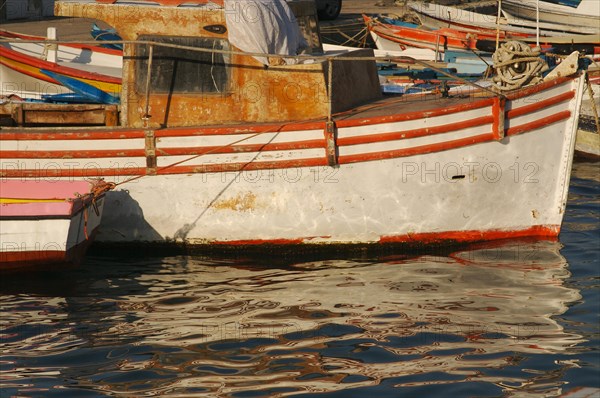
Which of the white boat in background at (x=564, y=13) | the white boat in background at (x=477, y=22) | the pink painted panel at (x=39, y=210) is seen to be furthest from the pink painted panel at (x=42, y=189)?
the white boat in background at (x=564, y=13)

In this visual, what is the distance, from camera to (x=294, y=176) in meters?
11.7

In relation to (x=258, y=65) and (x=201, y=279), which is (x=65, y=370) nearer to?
(x=201, y=279)

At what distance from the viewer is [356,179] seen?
1172cm

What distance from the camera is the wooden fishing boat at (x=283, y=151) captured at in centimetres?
1164

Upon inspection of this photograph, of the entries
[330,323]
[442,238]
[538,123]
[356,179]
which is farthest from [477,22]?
[330,323]

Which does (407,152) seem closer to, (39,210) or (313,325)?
(313,325)

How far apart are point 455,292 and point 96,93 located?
6.99 metres

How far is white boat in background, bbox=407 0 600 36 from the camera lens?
25391mm

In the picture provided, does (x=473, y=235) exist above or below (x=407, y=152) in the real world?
below

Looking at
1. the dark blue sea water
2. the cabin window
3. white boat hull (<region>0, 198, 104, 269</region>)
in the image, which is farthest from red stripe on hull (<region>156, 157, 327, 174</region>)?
white boat hull (<region>0, 198, 104, 269</region>)

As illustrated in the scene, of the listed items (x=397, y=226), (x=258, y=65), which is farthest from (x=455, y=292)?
(x=258, y=65)

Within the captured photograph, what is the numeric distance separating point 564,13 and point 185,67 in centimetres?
1677

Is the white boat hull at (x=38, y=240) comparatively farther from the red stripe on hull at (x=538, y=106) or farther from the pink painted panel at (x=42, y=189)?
the red stripe on hull at (x=538, y=106)

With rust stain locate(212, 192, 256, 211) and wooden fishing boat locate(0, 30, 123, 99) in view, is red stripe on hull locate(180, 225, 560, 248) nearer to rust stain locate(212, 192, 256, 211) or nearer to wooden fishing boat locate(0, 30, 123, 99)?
rust stain locate(212, 192, 256, 211)
